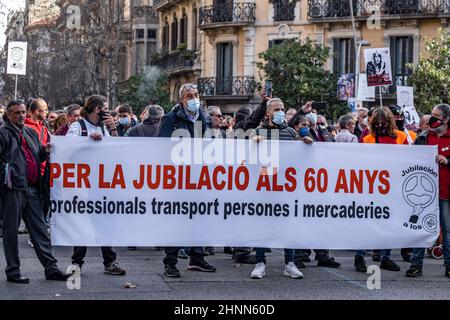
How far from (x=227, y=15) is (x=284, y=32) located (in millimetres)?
2992

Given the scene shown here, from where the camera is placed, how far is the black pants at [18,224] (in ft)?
34.7

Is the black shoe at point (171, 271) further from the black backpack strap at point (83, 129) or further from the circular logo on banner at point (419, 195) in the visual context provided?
the circular logo on banner at point (419, 195)

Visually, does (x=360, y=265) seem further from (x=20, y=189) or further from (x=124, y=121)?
(x=124, y=121)

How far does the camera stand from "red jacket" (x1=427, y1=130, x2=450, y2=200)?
38.0ft

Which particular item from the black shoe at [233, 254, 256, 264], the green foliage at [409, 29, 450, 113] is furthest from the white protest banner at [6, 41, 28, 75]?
the black shoe at [233, 254, 256, 264]

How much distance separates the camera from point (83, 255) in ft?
36.9

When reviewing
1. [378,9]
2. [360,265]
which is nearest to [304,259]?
[360,265]

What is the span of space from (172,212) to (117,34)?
103 ft

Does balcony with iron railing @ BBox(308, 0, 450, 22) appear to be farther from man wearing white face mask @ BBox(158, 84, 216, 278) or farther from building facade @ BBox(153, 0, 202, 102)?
man wearing white face mask @ BBox(158, 84, 216, 278)

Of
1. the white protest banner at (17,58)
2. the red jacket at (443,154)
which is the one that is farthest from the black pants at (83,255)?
the white protest banner at (17,58)

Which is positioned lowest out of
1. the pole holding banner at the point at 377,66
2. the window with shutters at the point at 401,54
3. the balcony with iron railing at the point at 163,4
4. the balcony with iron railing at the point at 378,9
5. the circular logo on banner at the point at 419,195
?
the circular logo on banner at the point at 419,195

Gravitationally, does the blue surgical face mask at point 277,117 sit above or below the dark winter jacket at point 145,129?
above

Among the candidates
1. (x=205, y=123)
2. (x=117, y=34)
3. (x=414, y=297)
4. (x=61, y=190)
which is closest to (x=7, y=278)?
(x=61, y=190)

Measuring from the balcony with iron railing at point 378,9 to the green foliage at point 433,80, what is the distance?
7.87 meters
